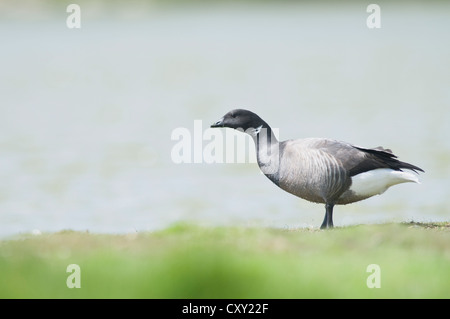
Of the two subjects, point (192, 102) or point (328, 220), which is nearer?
point (328, 220)

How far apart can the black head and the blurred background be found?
70.1 inches

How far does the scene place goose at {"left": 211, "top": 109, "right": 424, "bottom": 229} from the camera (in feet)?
32.9

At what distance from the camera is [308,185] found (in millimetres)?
10094

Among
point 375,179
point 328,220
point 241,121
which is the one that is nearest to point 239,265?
point 328,220

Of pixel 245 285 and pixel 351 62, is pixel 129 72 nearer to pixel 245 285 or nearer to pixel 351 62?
pixel 351 62

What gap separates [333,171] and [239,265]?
10.1 feet

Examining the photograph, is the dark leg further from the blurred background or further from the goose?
the blurred background

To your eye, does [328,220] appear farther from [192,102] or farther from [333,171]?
[192,102]

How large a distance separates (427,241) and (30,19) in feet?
166

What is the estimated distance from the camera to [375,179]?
10.1 metres

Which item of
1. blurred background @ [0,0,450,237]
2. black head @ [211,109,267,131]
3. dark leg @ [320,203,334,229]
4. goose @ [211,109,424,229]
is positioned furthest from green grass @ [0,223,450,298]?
blurred background @ [0,0,450,237]

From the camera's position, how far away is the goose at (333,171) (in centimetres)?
1004

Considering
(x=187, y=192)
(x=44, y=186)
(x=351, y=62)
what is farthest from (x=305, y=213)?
(x=351, y=62)

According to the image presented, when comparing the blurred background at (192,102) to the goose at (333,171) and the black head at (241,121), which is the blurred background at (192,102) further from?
the black head at (241,121)
